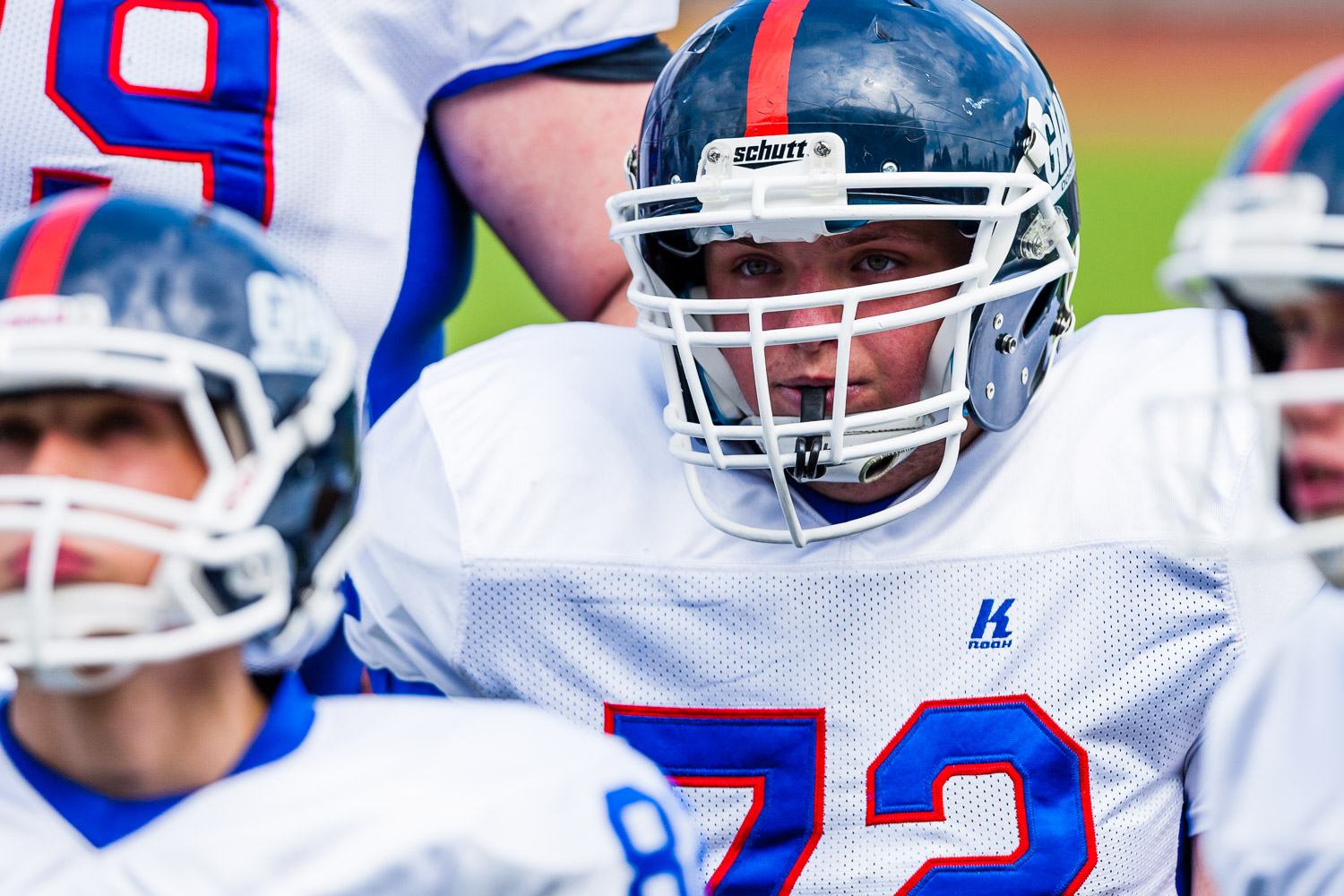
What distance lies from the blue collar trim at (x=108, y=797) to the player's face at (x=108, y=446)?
180 mm

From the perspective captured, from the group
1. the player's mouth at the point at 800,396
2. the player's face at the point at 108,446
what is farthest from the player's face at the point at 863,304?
the player's face at the point at 108,446

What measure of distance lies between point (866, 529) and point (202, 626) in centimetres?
73

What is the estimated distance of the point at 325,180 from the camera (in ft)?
6.21

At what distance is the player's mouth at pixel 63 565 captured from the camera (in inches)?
45.1

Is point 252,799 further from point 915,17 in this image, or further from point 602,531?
point 915,17

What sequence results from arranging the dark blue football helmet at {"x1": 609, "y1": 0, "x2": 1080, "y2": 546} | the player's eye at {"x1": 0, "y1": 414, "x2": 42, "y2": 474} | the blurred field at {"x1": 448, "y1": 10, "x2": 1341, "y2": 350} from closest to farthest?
the player's eye at {"x1": 0, "y1": 414, "x2": 42, "y2": 474}
the dark blue football helmet at {"x1": 609, "y1": 0, "x2": 1080, "y2": 546}
the blurred field at {"x1": 448, "y1": 10, "x2": 1341, "y2": 350}

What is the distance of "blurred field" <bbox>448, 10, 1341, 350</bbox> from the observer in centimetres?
967

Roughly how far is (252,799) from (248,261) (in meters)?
0.41

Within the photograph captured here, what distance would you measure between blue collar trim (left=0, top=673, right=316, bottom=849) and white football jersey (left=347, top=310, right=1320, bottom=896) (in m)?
0.33

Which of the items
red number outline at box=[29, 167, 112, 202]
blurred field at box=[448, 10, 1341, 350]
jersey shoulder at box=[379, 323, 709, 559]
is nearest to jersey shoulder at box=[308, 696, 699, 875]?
jersey shoulder at box=[379, 323, 709, 559]

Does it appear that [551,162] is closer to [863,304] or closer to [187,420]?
[863,304]

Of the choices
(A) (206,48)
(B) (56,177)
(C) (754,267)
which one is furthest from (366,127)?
(C) (754,267)

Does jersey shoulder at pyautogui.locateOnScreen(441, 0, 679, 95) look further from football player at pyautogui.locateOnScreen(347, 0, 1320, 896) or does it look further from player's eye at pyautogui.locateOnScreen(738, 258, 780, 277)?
player's eye at pyautogui.locateOnScreen(738, 258, 780, 277)

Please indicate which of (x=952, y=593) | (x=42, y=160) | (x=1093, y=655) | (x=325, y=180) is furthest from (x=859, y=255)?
(x=42, y=160)
